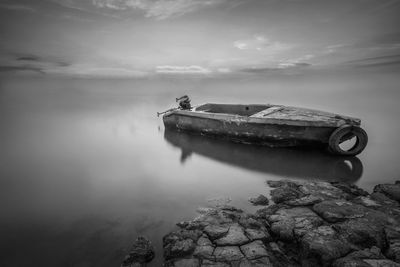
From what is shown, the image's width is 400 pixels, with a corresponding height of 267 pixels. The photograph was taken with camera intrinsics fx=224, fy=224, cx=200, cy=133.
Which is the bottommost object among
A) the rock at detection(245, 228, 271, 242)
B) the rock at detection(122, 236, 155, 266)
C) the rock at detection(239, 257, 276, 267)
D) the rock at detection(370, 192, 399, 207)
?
the rock at detection(122, 236, 155, 266)

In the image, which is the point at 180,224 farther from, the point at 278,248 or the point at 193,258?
the point at 278,248

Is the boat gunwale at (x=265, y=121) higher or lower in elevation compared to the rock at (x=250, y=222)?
higher

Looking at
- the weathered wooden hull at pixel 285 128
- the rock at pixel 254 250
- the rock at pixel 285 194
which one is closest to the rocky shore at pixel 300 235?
the rock at pixel 254 250

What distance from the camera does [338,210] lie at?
4.58 metres

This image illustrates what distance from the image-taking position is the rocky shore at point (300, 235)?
3525mm

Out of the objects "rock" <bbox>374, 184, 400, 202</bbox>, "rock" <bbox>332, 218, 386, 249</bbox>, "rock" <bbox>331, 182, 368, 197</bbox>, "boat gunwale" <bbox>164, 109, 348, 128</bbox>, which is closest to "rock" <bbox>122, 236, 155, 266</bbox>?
"rock" <bbox>332, 218, 386, 249</bbox>

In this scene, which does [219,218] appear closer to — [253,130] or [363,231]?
[363,231]

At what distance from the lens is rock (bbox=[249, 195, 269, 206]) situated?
5.86m

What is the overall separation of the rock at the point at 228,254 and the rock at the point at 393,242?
223 cm

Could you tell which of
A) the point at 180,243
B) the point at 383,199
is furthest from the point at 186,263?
the point at 383,199

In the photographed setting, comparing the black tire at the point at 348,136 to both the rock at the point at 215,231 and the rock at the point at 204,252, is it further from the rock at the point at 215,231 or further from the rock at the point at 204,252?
the rock at the point at 204,252

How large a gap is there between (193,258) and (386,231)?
131 inches

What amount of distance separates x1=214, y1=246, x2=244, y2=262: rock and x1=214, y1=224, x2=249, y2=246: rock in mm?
103

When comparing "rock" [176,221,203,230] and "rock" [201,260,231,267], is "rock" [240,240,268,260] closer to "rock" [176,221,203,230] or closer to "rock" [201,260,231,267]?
"rock" [201,260,231,267]
